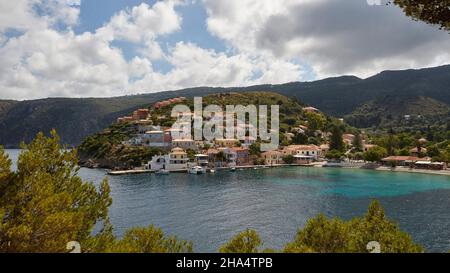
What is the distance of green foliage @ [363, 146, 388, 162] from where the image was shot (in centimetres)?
9994

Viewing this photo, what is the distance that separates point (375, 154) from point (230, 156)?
39825 millimetres

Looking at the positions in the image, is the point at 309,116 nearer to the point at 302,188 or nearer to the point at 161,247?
the point at 302,188

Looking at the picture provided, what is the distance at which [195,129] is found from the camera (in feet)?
389

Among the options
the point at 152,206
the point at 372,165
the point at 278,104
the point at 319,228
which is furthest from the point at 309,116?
the point at 319,228

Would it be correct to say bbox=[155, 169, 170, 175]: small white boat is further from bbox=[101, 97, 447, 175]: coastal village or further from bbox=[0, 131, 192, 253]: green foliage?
bbox=[0, 131, 192, 253]: green foliage

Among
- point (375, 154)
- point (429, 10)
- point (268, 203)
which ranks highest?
point (429, 10)

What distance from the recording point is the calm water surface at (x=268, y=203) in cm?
3628

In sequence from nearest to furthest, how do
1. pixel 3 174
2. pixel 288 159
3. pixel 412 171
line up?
pixel 3 174 < pixel 412 171 < pixel 288 159

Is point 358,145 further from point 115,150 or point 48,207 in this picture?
point 48,207

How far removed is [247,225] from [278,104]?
126883mm

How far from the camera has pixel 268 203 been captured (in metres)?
50.5

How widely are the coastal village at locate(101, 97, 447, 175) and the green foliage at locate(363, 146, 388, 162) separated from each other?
3.94 feet

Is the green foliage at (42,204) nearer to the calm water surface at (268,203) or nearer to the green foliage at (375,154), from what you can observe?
the calm water surface at (268,203)

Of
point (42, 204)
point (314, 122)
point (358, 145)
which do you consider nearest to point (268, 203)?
point (42, 204)
